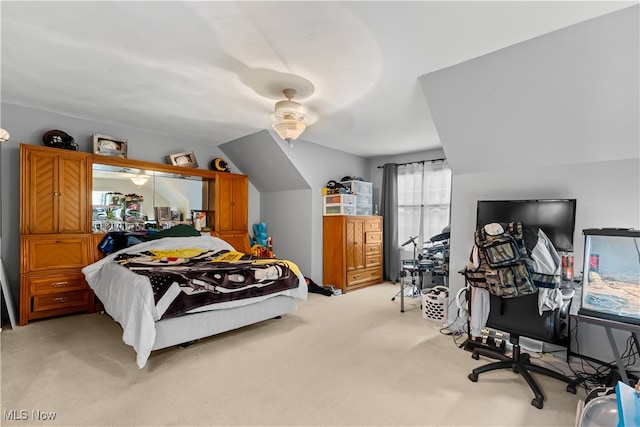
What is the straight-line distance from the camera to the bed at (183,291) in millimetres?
2414

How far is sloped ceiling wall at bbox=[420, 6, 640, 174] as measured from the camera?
1.95 meters

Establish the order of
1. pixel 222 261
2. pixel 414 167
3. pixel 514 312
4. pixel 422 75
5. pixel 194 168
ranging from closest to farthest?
pixel 514 312
pixel 422 75
pixel 222 261
pixel 194 168
pixel 414 167

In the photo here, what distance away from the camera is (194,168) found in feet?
15.4

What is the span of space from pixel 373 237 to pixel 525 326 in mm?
3373

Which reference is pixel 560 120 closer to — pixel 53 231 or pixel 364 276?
pixel 364 276

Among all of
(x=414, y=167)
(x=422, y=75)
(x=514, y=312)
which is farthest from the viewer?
(x=414, y=167)

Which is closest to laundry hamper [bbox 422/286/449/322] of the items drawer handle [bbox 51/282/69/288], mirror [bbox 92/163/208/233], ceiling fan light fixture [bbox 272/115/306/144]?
ceiling fan light fixture [bbox 272/115/306/144]

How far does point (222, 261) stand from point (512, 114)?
327 centimetres

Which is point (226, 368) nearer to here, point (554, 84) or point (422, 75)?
point (422, 75)

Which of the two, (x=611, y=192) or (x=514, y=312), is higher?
(x=611, y=192)

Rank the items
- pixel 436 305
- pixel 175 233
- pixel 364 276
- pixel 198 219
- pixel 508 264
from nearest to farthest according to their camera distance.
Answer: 1. pixel 508 264
2. pixel 436 305
3. pixel 175 233
4. pixel 198 219
5. pixel 364 276

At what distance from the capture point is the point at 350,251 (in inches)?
195

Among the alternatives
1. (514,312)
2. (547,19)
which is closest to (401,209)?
(514,312)

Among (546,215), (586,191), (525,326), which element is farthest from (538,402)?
(586,191)
